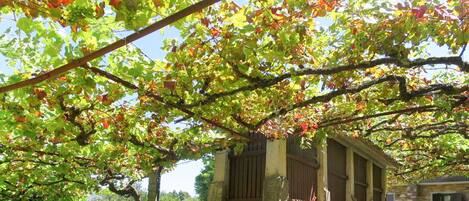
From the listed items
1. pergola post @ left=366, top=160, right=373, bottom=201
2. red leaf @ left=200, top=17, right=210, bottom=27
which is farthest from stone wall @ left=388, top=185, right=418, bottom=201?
red leaf @ left=200, top=17, right=210, bottom=27

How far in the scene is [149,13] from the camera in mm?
3611

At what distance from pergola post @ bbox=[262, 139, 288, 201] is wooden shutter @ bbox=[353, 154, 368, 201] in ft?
14.9

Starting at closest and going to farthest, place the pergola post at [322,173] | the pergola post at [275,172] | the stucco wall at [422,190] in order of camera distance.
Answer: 1. the pergola post at [275,172]
2. the pergola post at [322,173]
3. the stucco wall at [422,190]

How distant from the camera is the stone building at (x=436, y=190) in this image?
26.2m

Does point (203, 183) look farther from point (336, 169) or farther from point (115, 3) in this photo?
point (115, 3)

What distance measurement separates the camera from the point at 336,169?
36.4 feet

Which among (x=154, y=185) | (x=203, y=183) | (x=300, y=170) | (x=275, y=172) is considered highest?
(x=203, y=183)

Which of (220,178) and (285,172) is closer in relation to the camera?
(285,172)

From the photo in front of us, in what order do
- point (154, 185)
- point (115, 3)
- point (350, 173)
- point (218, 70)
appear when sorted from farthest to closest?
point (350, 173), point (154, 185), point (218, 70), point (115, 3)

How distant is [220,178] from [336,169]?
123 inches

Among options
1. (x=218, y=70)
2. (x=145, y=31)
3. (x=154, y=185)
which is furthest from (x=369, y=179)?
(x=145, y=31)

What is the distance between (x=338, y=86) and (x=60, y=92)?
11.0 feet

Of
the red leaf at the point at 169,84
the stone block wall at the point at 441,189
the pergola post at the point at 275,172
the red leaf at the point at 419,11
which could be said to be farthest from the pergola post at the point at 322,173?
the stone block wall at the point at 441,189

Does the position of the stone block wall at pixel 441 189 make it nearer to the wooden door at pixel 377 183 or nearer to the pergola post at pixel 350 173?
the wooden door at pixel 377 183
